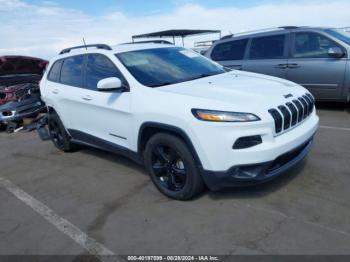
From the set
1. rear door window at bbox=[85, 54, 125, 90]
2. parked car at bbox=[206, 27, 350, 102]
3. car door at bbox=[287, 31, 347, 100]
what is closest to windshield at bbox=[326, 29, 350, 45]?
parked car at bbox=[206, 27, 350, 102]

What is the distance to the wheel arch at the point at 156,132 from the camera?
11.8ft

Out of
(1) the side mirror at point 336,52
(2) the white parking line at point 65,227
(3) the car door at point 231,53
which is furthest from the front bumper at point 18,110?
(1) the side mirror at point 336,52

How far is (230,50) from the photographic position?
873cm

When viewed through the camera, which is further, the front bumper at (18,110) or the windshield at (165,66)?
the front bumper at (18,110)

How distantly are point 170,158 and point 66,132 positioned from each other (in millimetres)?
2808

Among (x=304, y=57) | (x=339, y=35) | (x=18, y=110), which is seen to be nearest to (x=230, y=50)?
(x=304, y=57)

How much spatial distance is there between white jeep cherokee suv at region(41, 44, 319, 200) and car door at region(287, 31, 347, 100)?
10.3ft

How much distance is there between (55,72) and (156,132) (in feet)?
9.85

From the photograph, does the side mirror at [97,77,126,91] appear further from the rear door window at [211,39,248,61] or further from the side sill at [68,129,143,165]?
the rear door window at [211,39,248,61]

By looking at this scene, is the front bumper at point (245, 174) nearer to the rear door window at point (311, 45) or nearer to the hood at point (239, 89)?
the hood at point (239, 89)

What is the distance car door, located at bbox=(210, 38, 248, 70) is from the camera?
27.9 feet

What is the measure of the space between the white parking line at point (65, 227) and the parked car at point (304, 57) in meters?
5.52

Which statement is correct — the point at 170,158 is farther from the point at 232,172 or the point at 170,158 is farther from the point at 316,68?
the point at 316,68

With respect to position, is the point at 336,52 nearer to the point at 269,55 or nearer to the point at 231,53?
the point at 269,55
